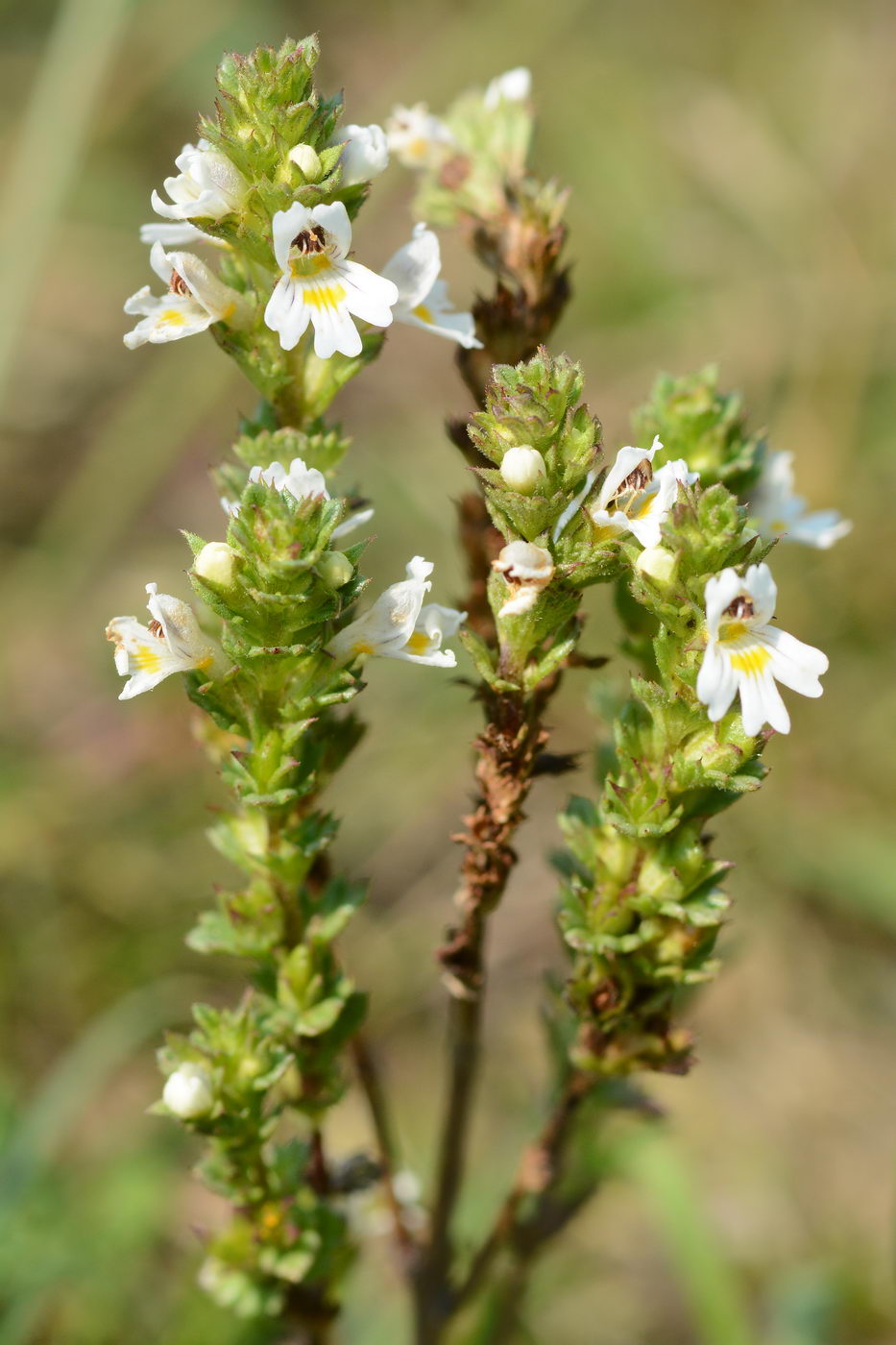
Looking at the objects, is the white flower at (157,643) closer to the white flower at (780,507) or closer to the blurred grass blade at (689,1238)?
the white flower at (780,507)

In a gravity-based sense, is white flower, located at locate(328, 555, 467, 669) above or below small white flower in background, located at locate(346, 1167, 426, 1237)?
above

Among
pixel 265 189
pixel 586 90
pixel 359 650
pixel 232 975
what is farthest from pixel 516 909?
pixel 586 90

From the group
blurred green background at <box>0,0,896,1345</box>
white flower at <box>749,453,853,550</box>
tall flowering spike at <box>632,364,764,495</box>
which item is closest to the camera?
tall flowering spike at <box>632,364,764,495</box>

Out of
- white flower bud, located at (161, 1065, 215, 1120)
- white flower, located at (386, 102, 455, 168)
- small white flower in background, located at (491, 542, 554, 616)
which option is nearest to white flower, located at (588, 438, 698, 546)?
small white flower in background, located at (491, 542, 554, 616)

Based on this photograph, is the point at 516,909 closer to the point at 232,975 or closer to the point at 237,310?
the point at 232,975

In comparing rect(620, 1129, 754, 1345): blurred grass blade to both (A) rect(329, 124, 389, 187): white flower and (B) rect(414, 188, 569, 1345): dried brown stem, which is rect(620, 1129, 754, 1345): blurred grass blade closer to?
(B) rect(414, 188, 569, 1345): dried brown stem
